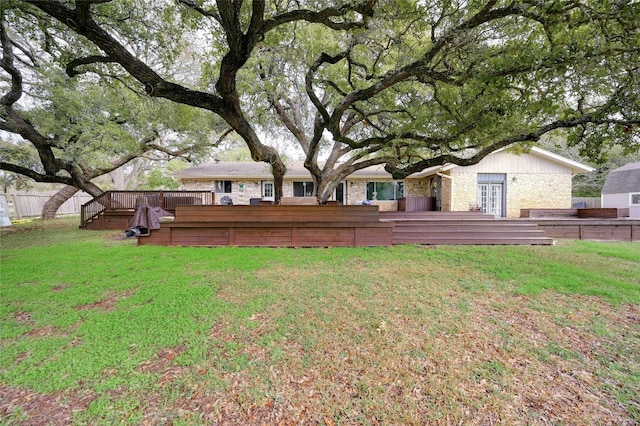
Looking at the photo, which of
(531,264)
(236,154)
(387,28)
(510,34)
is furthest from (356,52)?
(236,154)

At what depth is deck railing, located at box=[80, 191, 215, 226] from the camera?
38.2 feet

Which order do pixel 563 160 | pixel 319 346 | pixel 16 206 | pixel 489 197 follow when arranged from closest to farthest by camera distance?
pixel 319 346
pixel 563 160
pixel 489 197
pixel 16 206

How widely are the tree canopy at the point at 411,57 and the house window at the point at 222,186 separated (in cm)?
711

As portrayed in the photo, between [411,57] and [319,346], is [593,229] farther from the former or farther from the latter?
[319,346]

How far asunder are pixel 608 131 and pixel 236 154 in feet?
104

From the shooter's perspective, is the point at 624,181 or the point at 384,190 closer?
the point at 384,190

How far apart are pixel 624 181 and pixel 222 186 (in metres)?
25.9

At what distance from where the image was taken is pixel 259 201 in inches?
497

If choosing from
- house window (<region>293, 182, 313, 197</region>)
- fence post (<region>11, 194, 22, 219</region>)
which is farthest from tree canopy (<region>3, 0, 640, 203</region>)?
fence post (<region>11, 194, 22, 219</region>)

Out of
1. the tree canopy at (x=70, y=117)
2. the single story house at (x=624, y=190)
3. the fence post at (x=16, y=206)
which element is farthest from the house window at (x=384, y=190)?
the fence post at (x=16, y=206)

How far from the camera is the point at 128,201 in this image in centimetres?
1198

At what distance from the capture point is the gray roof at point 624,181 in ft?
54.9

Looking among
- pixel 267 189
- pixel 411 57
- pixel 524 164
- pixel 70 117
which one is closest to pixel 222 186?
pixel 267 189

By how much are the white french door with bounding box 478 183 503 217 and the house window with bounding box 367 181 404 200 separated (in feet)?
13.9
